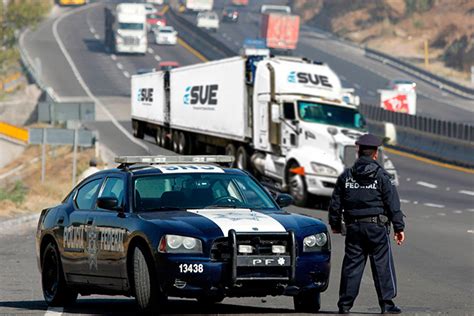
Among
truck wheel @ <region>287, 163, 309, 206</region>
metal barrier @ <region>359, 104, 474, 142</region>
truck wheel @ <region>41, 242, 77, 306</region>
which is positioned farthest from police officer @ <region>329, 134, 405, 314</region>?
metal barrier @ <region>359, 104, 474, 142</region>

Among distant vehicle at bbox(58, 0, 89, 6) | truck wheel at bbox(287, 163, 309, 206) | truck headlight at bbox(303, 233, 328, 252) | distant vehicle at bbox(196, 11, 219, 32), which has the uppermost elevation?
truck headlight at bbox(303, 233, 328, 252)

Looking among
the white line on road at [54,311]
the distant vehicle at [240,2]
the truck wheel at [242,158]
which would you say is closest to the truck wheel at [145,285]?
the white line on road at [54,311]

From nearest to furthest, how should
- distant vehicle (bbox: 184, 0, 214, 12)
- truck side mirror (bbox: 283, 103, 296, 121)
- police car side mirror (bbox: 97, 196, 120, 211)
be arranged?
1. police car side mirror (bbox: 97, 196, 120, 211)
2. truck side mirror (bbox: 283, 103, 296, 121)
3. distant vehicle (bbox: 184, 0, 214, 12)

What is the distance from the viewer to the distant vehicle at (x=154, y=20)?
110 m

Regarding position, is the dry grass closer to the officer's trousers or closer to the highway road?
the highway road

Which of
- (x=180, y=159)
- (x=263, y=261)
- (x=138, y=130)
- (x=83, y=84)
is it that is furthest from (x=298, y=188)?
(x=83, y=84)

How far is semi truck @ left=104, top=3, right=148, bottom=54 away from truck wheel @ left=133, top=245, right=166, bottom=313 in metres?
80.5

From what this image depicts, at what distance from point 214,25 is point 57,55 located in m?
22.0

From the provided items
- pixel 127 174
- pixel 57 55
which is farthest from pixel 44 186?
pixel 57 55

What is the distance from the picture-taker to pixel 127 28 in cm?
9306

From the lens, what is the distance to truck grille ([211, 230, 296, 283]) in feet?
36.1

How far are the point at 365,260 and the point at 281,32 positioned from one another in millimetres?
88195

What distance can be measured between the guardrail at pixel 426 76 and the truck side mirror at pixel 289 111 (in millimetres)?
50742

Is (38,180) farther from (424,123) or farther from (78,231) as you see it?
(78,231)
